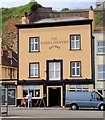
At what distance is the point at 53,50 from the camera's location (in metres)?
46.4

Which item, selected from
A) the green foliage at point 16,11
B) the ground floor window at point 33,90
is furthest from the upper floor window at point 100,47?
the green foliage at point 16,11

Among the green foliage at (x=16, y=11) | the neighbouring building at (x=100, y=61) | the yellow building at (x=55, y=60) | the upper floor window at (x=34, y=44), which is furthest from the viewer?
the green foliage at (x=16, y=11)

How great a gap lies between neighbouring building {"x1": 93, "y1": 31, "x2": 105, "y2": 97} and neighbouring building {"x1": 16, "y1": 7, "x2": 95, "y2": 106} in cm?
85

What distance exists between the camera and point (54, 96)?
151ft

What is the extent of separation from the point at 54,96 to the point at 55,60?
4232 millimetres

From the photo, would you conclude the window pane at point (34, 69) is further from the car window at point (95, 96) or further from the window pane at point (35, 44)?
the car window at point (95, 96)

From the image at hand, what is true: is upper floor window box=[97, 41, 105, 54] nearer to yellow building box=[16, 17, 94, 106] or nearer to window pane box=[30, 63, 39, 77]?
yellow building box=[16, 17, 94, 106]

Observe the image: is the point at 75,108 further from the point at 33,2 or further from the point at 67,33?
the point at 33,2

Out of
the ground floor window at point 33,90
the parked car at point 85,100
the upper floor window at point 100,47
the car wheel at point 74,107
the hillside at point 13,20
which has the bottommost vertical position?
the car wheel at point 74,107

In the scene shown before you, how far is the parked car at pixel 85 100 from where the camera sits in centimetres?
3975

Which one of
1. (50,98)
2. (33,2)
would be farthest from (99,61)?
(33,2)

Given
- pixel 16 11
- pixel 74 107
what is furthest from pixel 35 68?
pixel 16 11

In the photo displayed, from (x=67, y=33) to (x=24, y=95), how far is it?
9.01 metres

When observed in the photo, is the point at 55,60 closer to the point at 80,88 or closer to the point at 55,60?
the point at 55,60
